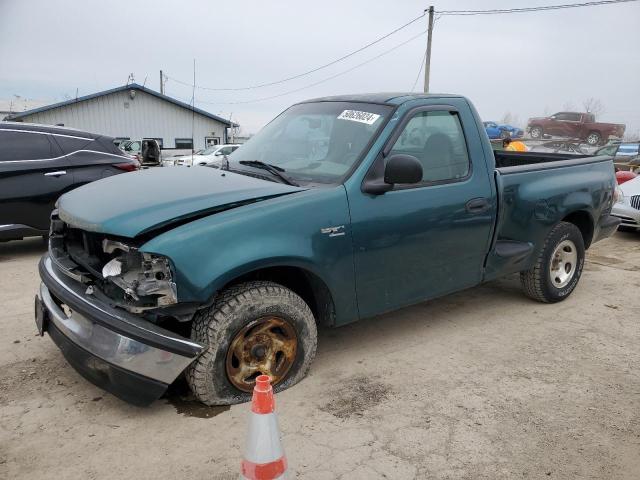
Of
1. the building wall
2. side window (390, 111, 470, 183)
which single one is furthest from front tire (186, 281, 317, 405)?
the building wall

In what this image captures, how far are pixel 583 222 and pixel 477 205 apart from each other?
78.1 inches

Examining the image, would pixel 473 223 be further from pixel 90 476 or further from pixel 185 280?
pixel 90 476

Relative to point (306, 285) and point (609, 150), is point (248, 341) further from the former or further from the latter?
point (609, 150)

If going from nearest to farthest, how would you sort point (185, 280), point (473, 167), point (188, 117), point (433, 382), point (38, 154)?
1. point (185, 280)
2. point (433, 382)
3. point (473, 167)
4. point (38, 154)
5. point (188, 117)

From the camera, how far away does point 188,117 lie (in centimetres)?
3080

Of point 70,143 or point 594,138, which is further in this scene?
point 594,138

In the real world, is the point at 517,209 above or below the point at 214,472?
above

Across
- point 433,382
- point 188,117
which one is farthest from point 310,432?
point 188,117

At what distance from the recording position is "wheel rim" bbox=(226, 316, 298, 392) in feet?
9.71

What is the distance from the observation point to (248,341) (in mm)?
3000

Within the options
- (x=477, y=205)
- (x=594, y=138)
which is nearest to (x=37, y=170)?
(x=477, y=205)

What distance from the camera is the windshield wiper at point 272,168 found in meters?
3.43

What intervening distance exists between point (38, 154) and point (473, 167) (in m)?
5.34

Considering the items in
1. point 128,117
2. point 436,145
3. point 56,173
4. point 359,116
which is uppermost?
point 128,117
